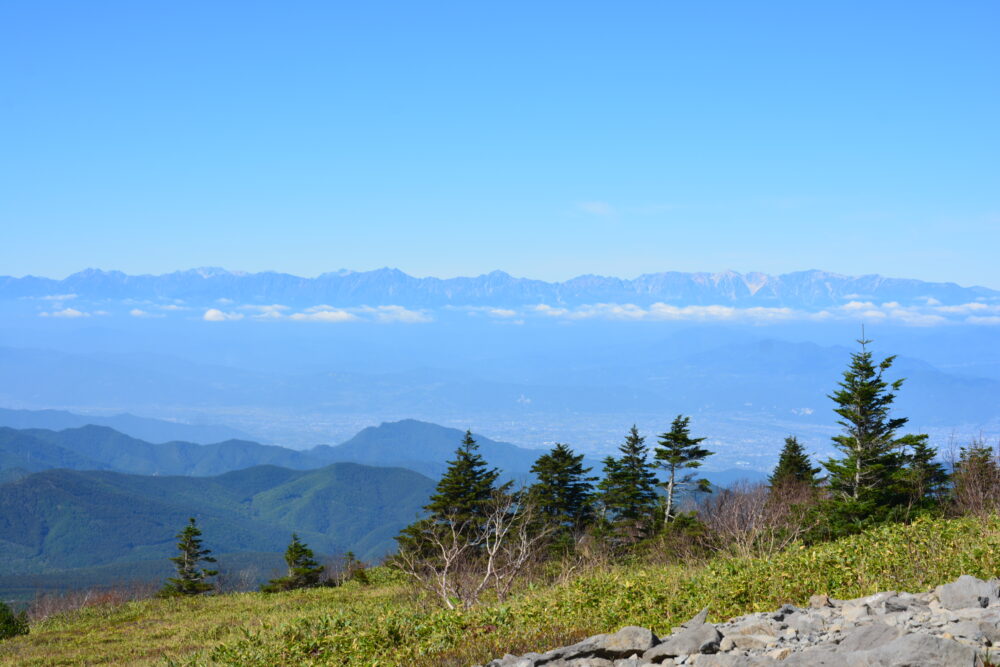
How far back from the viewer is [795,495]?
4659 centimetres

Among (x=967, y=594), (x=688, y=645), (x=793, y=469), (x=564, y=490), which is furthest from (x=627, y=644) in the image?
(x=793, y=469)

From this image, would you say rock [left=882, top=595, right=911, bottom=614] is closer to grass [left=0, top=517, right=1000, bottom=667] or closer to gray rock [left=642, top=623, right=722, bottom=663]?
grass [left=0, top=517, right=1000, bottom=667]

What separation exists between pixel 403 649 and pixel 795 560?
7.77 meters

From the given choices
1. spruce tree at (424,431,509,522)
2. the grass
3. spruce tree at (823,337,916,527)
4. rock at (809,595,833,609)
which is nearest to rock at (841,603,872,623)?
rock at (809,595,833,609)

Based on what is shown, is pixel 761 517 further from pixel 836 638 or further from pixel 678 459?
pixel 836 638

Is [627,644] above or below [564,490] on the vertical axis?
above

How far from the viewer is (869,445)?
34.0 m

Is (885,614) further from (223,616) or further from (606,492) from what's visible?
(606,492)

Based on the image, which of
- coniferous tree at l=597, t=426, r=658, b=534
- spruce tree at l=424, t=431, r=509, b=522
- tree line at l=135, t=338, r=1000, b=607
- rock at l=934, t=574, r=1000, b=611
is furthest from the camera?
spruce tree at l=424, t=431, r=509, b=522

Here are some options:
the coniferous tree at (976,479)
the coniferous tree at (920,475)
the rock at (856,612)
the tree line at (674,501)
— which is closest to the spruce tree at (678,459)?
the tree line at (674,501)

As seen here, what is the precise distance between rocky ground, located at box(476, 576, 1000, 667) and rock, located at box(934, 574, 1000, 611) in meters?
0.01

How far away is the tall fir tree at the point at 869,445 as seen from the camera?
3319cm

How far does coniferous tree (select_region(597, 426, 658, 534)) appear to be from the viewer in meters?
44.1

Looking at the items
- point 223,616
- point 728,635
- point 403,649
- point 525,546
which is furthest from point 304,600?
point 728,635
